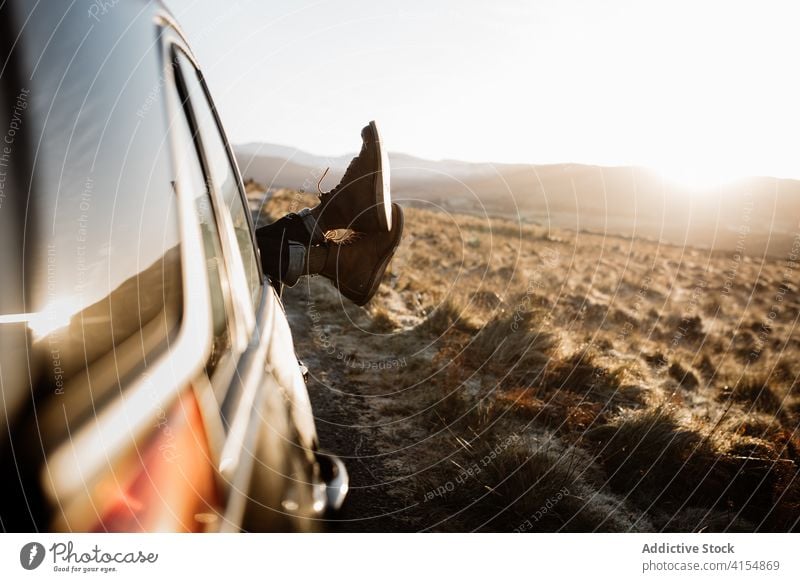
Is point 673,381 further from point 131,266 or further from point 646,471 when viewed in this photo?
point 131,266

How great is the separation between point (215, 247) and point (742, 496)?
3135mm

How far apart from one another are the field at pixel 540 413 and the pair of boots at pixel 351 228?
3.45ft

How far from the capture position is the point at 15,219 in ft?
2.64

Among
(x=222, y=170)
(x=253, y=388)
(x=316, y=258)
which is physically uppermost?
(x=222, y=170)

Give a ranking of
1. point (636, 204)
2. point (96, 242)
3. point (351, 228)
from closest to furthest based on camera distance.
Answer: point (96, 242)
point (351, 228)
point (636, 204)

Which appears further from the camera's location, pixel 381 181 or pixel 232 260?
pixel 381 181

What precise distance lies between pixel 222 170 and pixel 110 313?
1143mm

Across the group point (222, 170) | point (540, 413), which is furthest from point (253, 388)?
point (540, 413)

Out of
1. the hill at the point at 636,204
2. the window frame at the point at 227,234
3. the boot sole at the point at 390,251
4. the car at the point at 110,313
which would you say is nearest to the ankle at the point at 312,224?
the boot sole at the point at 390,251

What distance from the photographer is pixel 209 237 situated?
4.66ft

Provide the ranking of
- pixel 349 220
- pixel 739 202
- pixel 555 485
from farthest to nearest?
A: pixel 739 202, pixel 555 485, pixel 349 220

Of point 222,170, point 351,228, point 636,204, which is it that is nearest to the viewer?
point 222,170

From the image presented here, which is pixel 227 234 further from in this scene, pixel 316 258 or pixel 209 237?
pixel 316 258
